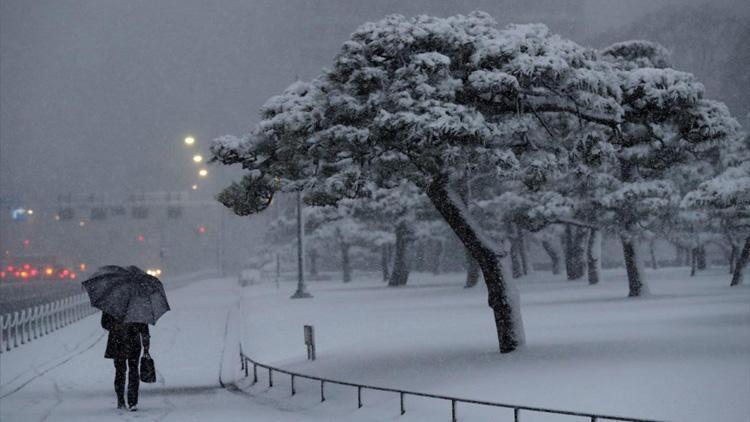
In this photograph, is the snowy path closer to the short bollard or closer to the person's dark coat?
the person's dark coat

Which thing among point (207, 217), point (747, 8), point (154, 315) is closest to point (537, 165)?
point (154, 315)

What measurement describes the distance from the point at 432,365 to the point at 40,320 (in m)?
26.5

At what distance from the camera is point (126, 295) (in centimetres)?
1436

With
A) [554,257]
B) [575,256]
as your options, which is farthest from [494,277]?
[554,257]

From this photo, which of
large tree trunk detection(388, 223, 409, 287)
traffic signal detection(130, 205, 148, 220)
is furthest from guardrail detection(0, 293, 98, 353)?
traffic signal detection(130, 205, 148, 220)

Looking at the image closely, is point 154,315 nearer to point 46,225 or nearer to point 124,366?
point 124,366

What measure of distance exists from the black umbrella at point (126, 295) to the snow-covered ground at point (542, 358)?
262 cm

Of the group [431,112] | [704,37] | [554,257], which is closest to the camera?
[431,112]

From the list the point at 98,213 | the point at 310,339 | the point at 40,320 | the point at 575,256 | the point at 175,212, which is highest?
the point at 98,213

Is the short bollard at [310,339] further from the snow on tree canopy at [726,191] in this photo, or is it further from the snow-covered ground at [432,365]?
the snow on tree canopy at [726,191]

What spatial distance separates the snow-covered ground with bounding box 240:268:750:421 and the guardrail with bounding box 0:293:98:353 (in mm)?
6632

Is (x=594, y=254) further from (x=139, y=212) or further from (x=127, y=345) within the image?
(x=139, y=212)

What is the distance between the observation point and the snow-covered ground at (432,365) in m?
13.8

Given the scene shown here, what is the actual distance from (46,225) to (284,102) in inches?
6726
